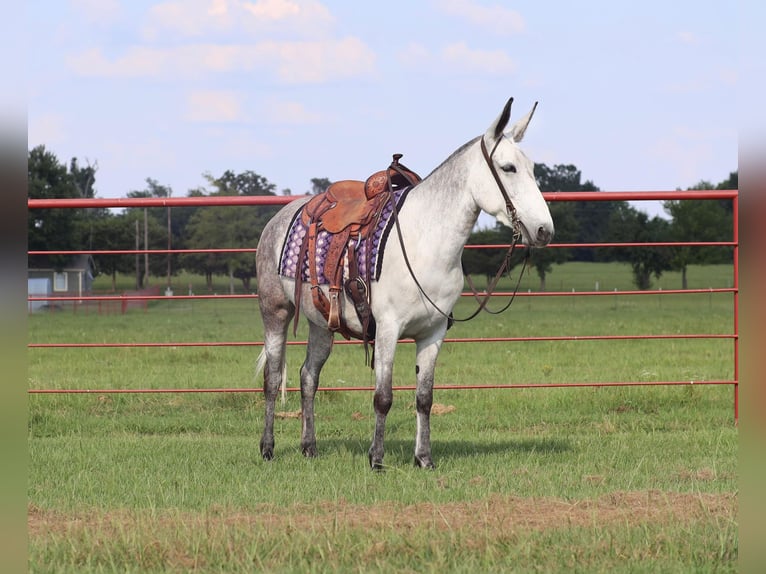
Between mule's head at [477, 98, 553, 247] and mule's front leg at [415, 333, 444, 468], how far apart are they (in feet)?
2.91

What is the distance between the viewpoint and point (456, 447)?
697cm

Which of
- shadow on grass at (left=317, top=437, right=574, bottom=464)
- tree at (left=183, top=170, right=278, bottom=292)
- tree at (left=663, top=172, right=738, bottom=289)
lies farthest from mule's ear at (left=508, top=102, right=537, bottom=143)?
tree at (left=663, top=172, right=738, bottom=289)

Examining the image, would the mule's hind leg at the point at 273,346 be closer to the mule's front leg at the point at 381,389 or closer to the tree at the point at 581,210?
the mule's front leg at the point at 381,389

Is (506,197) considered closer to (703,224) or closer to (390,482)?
(390,482)

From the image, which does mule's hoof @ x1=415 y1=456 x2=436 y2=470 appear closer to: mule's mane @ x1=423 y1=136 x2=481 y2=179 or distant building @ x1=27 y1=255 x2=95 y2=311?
mule's mane @ x1=423 y1=136 x2=481 y2=179

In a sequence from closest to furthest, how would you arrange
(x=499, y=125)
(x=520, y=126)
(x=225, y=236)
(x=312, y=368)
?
1. (x=499, y=125)
2. (x=520, y=126)
3. (x=312, y=368)
4. (x=225, y=236)

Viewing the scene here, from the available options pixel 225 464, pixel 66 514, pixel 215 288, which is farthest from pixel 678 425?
pixel 215 288

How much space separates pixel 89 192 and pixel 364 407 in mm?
97328

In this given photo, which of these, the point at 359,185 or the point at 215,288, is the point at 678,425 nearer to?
the point at 359,185

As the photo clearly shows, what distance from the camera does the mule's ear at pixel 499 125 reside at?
220 inches

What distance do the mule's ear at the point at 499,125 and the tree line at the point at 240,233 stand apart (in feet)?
156

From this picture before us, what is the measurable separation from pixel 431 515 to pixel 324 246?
2196mm

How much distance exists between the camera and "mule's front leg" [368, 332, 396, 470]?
19.3ft

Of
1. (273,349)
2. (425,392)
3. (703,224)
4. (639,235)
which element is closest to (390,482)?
(425,392)
